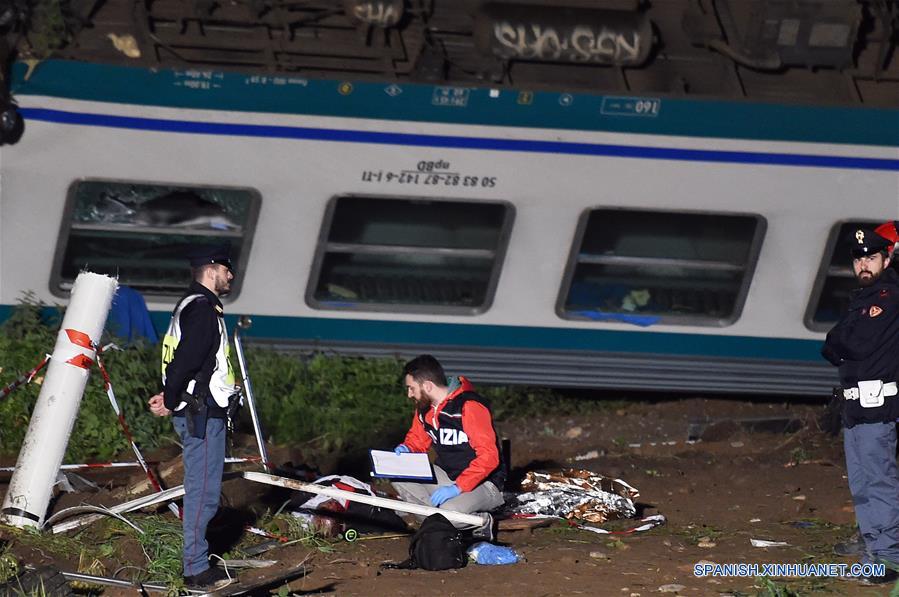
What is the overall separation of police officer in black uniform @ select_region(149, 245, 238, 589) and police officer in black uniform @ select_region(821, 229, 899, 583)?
10.0 feet

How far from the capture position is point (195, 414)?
252 inches

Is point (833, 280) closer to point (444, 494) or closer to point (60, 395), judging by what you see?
point (444, 494)

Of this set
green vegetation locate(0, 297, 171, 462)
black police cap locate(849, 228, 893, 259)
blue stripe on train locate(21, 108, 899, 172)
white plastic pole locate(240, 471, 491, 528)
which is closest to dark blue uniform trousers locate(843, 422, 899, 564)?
black police cap locate(849, 228, 893, 259)

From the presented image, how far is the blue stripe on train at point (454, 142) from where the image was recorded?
9.59 metres

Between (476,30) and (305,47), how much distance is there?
1253 millimetres

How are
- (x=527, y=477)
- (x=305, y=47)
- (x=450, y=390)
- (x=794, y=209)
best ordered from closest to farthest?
(x=450, y=390)
(x=527, y=477)
(x=305, y=47)
(x=794, y=209)

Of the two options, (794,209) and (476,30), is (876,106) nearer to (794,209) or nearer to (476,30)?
(794,209)

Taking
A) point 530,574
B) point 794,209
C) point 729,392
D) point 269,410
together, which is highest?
point 794,209

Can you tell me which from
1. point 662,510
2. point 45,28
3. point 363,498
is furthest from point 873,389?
point 45,28

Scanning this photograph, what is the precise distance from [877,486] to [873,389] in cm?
49

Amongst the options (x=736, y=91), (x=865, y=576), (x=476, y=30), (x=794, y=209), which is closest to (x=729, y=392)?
(x=794, y=209)

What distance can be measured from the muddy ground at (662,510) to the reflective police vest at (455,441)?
44 cm

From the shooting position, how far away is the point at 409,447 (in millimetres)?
7809

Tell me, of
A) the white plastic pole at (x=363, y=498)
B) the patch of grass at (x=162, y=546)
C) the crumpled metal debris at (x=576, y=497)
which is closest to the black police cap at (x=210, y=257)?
the white plastic pole at (x=363, y=498)
